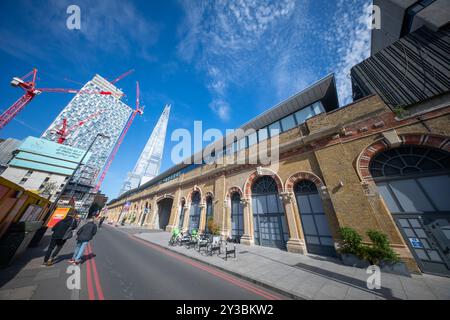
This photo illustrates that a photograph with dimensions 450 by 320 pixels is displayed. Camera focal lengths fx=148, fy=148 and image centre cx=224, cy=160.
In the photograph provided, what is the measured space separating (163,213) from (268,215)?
2096 cm

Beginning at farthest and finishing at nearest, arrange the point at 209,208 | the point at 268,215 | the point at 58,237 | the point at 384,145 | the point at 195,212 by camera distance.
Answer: the point at 195,212
the point at 209,208
the point at 268,215
the point at 384,145
the point at 58,237

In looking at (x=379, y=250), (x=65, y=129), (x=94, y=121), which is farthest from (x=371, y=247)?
(x=94, y=121)

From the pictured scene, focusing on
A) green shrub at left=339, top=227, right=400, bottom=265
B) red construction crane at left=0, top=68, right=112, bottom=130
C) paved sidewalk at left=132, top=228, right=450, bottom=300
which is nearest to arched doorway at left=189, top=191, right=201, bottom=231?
paved sidewalk at left=132, top=228, right=450, bottom=300

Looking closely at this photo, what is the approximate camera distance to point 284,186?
9.78 metres

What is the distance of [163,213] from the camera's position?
2559cm

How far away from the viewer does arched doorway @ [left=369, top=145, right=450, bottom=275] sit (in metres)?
5.49

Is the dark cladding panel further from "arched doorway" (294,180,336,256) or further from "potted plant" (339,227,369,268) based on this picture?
"potted plant" (339,227,369,268)

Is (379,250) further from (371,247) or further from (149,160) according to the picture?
(149,160)

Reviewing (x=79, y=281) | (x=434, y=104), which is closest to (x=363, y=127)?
(x=434, y=104)

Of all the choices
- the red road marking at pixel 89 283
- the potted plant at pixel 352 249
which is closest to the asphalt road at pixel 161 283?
the red road marking at pixel 89 283

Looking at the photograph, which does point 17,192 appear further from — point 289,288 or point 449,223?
point 449,223
